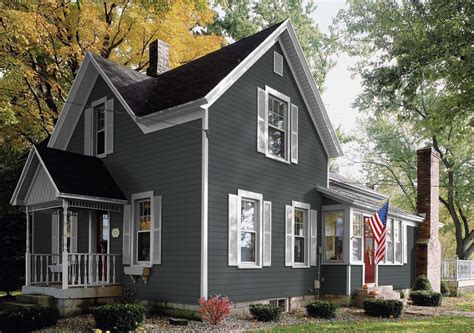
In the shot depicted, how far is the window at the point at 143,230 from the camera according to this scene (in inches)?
540

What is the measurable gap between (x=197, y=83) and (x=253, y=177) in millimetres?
3064

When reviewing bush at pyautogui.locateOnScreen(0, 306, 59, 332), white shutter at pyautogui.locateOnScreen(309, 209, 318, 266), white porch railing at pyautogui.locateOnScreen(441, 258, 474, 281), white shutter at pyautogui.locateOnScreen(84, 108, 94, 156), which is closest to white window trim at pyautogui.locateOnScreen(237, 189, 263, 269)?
white shutter at pyautogui.locateOnScreen(309, 209, 318, 266)

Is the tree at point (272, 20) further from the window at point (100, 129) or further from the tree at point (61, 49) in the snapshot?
the window at point (100, 129)

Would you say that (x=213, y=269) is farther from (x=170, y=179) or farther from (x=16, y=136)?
(x=16, y=136)

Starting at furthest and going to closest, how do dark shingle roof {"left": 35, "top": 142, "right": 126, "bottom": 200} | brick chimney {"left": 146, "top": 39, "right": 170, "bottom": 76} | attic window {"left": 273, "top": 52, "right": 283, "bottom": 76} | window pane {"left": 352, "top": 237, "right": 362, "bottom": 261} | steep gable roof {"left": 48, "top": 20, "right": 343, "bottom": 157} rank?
brick chimney {"left": 146, "top": 39, "right": 170, "bottom": 76} < window pane {"left": 352, "top": 237, "right": 362, "bottom": 261} < attic window {"left": 273, "top": 52, "right": 283, "bottom": 76} < steep gable roof {"left": 48, "top": 20, "right": 343, "bottom": 157} < dark shingle roof {"left": 35, "top": 142, "right": 126, "bottom": 200}

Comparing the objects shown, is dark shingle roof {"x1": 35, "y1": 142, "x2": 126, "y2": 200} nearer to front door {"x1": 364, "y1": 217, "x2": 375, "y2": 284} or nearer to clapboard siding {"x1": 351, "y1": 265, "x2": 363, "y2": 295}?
clapboard siding {"x1": 351, "y1": 265, "x2": 363, "y2": 295}

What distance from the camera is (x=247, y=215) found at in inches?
550

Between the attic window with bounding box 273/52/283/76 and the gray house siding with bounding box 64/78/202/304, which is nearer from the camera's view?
the gray house siding with bounding box 64/78/202/304

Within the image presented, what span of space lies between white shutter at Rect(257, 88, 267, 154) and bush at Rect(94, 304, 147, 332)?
19.3ft

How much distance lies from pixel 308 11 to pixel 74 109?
18662 mm

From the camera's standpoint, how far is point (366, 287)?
53.6ft

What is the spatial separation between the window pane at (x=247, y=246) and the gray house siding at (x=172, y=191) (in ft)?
5.80

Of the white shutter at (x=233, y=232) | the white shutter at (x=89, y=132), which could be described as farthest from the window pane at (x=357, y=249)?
the white shutter at (x=89, y=132)

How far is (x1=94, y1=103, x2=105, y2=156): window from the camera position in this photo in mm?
15773
